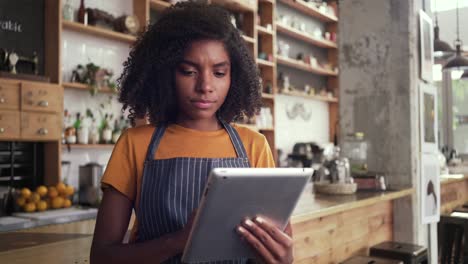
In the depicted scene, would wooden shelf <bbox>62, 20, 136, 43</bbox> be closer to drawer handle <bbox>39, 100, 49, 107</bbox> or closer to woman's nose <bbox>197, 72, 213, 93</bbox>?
drawer handle <bbox>39, 100, 49, 107</bbox>

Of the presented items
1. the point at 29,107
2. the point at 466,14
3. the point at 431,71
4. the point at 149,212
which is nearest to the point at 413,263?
the point at 431,71

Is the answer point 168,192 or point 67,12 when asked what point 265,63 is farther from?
point 168,192

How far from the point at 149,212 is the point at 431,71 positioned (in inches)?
116

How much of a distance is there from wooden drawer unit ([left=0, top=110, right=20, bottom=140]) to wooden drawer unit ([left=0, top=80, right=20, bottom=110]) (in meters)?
0.04

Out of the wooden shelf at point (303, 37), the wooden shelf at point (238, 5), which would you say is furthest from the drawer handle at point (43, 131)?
the wooden shelf at point (303, 37)

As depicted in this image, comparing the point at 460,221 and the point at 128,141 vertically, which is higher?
the point at 128,141

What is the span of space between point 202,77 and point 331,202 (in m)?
1.48

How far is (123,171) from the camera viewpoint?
1.10m

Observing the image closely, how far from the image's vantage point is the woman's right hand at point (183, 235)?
1026 mm

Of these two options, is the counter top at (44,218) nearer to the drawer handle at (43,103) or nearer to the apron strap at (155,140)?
the drawer handle at (43,103)

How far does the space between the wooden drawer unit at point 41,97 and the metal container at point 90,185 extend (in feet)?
1.67

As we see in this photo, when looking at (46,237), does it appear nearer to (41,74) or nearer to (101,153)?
(41,74)

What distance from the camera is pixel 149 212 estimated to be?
110cm

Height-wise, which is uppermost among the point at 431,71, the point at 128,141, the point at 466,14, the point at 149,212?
the point at 466,14
